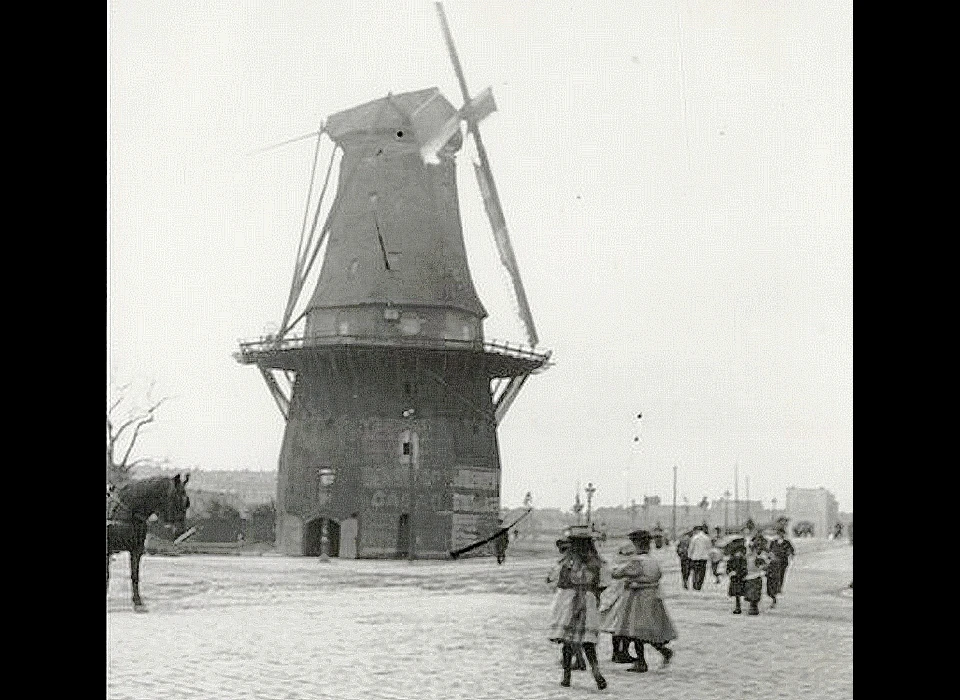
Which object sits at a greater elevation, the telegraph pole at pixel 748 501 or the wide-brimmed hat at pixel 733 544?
the telegraph pole at pixel 748 501

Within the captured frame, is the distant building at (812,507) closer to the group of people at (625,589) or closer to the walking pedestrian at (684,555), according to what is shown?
the group of people at (625,589)

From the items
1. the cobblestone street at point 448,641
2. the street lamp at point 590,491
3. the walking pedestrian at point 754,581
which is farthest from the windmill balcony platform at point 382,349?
the walking pedestrian at point 754,581

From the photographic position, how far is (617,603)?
798 centimetres

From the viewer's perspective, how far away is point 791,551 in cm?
870

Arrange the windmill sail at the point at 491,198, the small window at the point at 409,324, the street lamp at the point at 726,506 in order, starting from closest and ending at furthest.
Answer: the street lamp at the point at 726,506
the windmill sail at the point at 491,198
the small window at the point at 409,324

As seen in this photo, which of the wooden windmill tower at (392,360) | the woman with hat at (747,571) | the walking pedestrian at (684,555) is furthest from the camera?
the wooden windmill tower at (392,360)

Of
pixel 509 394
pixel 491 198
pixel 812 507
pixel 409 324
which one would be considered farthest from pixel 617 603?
pixel 409 324

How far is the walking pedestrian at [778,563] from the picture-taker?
8648 millimetres

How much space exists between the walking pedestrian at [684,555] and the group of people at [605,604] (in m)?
0.53

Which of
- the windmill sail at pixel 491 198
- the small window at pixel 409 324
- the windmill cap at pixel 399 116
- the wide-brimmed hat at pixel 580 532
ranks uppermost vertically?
the windmill cap at pixel 399 116

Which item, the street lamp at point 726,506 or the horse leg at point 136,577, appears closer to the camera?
the street lamp at point 726,506
